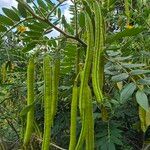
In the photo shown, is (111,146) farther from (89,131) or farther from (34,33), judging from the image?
(89,131)

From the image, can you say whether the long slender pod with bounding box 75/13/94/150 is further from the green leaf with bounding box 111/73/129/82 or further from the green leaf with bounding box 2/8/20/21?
the green leaf with bounding box 2/8/20/21

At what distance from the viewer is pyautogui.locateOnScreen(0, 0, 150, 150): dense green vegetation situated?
1273mm

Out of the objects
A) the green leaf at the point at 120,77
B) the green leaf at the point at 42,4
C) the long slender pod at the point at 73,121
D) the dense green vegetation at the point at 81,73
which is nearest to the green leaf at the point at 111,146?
the dense green vegetation at the point at 81,73

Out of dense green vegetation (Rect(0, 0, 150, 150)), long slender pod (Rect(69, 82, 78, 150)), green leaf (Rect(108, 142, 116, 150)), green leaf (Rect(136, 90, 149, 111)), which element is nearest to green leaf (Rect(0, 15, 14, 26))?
dense green vegetation (Rect(0, 0, 150, 150))

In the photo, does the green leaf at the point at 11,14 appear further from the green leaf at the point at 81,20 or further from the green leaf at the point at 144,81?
the green leaf at the point at 144,81

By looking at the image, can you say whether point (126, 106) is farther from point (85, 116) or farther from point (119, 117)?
point (85, 116)

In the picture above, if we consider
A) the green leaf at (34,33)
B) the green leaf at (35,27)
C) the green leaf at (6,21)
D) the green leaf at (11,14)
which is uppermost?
the green leaf at (11,14)

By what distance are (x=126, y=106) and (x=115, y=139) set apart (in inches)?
11.6

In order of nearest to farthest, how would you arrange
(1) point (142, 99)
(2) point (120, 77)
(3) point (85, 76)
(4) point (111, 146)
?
(3) point (85, 76), (1) point (142, 99), (2) point (120, 77), (4) point (111, 146)

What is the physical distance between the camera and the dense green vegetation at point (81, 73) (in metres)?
1.27

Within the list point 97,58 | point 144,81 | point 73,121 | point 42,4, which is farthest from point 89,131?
point 42,4

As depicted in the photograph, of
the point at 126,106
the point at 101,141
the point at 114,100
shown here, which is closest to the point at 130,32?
the point at 114,100

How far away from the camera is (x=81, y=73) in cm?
141

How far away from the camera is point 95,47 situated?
1247mm
